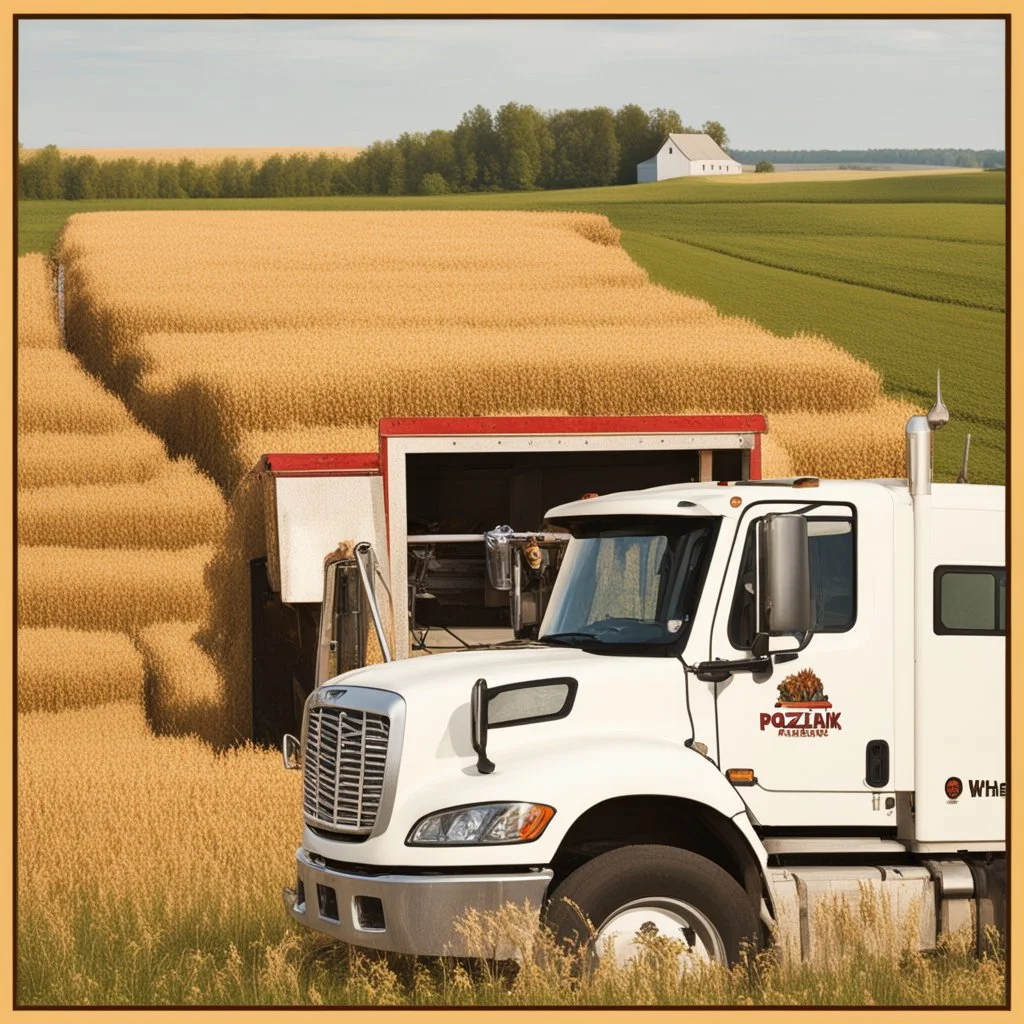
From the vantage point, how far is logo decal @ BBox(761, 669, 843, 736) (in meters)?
9.38

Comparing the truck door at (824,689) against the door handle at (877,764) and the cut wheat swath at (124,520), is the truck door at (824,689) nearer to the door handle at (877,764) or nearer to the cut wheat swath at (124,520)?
the door handle at (877,764)

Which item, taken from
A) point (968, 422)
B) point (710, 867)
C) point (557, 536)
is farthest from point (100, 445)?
point (710, 867)

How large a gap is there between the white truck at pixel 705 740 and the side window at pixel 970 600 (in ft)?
0.05

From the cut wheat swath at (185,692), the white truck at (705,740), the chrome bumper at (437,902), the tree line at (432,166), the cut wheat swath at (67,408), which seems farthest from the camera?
the tree line at (432,166)

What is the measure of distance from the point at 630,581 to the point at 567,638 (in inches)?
18.5

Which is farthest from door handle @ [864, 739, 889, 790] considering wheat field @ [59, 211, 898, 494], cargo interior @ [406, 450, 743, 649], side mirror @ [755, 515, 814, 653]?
wheat field @ [59, 211, 898, 494]

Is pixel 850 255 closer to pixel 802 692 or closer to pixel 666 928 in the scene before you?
pixel 802 692

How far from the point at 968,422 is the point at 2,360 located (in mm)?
36319

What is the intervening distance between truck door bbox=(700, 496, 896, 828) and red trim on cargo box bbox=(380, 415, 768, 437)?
25.7 feet

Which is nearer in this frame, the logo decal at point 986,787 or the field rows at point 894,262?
the logo decal at point 986,787

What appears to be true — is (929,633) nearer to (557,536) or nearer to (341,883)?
(341,883)

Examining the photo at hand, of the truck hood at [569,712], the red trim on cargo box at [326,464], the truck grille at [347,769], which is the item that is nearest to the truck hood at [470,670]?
the truck hood at [569,712]

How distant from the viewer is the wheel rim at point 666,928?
8.70 meters

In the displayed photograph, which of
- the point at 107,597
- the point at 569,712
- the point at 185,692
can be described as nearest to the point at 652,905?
the point at 569,712
